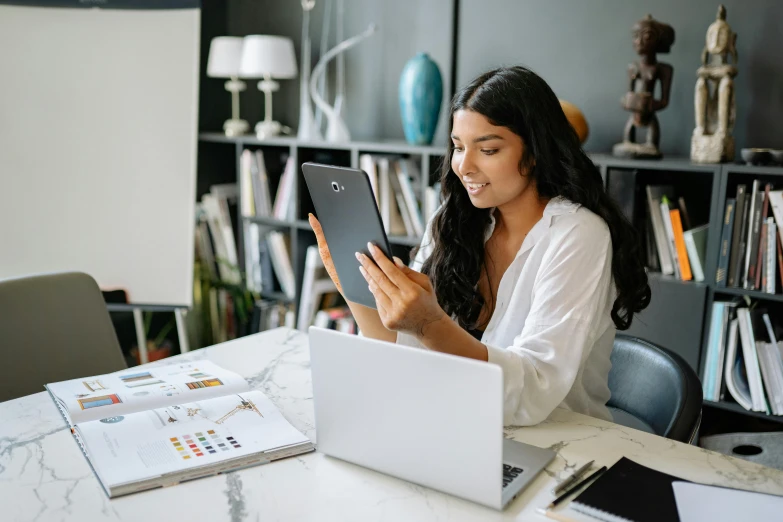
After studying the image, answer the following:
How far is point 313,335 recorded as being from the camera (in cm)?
104

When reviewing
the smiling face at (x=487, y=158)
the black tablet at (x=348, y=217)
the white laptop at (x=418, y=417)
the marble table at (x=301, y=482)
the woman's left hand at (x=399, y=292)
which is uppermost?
the smiling face at (x=487, y=158)

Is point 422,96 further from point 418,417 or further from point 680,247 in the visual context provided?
point 418,417

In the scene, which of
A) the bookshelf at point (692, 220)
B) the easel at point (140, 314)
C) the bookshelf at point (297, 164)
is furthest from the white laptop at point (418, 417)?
the easel at point (140, 314)

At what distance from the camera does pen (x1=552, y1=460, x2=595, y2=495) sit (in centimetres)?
99

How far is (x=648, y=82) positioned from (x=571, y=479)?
1691 mm

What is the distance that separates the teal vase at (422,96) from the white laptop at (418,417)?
1.89m

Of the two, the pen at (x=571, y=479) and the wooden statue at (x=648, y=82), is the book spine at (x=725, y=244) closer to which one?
the wooden statue at (x=648, y=82)

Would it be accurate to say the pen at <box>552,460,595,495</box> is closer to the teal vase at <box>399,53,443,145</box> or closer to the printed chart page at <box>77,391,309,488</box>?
the printed chart page at <box>77,391,309,488</box>

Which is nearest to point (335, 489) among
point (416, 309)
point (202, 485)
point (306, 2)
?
point (202, 485)

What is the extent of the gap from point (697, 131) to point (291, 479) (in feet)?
5.92

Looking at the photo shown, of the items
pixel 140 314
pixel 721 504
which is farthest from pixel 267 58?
pixel 721 504

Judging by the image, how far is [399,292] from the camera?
1.16m

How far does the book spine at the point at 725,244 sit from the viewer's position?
2.19 m

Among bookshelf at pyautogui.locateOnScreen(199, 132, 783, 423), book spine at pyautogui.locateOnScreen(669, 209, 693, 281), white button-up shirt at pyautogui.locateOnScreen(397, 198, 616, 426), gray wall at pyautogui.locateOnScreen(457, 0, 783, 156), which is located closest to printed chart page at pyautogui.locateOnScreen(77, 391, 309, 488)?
white button-up shirt at pyautogui.locateOnScreen(397, 198, 616, 426)
